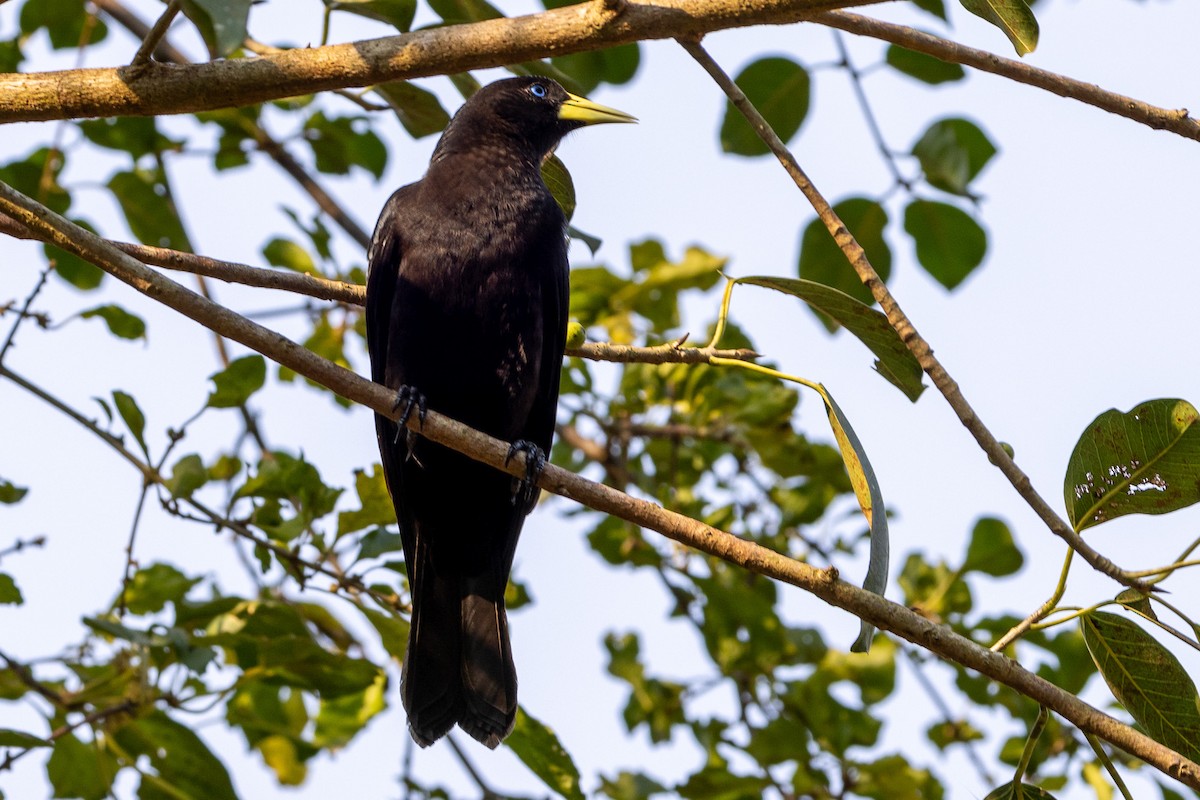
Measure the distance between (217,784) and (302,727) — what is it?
1414mm

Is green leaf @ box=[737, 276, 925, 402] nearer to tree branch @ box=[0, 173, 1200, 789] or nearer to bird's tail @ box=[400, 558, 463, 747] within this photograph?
tree branch @ box=[0, 173, 1200, 789]

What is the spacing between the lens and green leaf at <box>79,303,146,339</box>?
3.64 metres

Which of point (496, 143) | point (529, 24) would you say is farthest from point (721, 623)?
point (529, 24)

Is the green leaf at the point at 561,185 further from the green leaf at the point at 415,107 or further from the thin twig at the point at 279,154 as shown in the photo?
the thin twig at the point at 279,154

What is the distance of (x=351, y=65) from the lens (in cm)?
213

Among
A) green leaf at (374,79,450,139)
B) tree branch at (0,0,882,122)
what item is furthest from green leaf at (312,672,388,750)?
tree branch at (0,0,882,122)

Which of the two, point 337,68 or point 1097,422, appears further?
point 1097,422

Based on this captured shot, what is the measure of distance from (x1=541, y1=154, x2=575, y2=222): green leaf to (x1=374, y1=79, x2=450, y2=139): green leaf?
0.40m

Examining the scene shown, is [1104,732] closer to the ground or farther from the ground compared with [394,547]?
closer to the ground

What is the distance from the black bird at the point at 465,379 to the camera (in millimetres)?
3707

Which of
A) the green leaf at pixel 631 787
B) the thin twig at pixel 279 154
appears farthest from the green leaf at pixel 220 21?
the green leaf at pixel 631 787

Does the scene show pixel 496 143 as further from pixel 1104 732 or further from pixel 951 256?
pixel 1104 732

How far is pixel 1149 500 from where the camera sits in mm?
2475

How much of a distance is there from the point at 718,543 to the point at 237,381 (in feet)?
5.82
